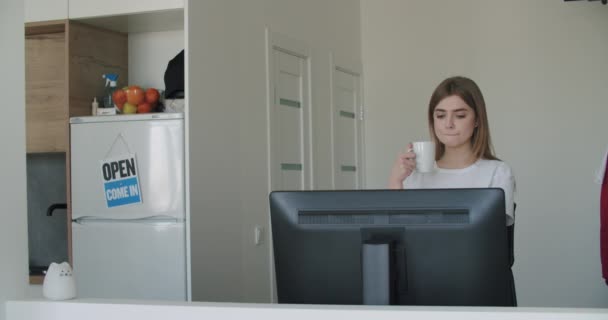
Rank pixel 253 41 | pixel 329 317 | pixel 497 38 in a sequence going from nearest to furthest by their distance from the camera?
pixel 329 317, pixel 253 41, pixel 497 38

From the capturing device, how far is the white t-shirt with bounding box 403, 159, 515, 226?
2.52m

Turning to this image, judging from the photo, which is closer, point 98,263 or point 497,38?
point 98,263

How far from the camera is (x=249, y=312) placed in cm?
163

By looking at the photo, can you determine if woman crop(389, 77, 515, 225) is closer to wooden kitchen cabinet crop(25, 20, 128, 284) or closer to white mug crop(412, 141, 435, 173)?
white mug crop(412, 141, 435, 173)

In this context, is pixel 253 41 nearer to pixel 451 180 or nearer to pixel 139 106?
pixel 139 106

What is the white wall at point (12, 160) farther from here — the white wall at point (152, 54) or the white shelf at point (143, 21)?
the white wall at point (152, 54)

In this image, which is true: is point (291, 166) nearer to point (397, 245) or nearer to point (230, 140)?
point (230, 140)

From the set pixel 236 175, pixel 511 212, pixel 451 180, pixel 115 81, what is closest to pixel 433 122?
pixel 451 180

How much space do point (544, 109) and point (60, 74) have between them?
3.14 meters

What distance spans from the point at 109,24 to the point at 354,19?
225cm

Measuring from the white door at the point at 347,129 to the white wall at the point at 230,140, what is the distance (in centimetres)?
70

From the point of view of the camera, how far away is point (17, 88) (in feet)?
6.25

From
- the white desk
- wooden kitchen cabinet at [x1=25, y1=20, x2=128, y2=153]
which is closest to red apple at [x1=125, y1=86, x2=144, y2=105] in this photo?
wooden kitchen cabinet at [x1=25, y1=20, x2=128, y2=153]

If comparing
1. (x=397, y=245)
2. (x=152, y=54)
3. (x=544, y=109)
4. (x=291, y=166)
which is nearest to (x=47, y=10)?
(x=152, y=54)
